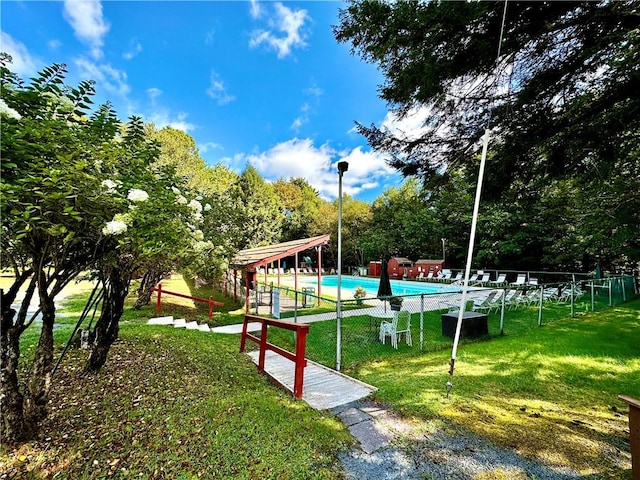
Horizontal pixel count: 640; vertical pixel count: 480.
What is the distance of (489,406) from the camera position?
3.94 metres

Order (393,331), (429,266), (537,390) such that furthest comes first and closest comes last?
(429,266) < (393,331) < (537,390)

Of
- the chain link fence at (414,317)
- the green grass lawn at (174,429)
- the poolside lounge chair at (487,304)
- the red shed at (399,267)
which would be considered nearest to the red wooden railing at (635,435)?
the green grass lawn at (174,429)

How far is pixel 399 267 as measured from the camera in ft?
87.2

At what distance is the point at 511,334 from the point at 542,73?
6.23m

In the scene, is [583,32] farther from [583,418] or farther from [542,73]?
[583,418]

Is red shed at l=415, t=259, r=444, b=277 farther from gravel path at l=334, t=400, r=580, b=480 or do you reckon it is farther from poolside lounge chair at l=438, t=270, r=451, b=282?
gravel path at l=334, t=400, r=580, b=480

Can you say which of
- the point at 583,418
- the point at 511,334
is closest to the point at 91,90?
the point at 583,418

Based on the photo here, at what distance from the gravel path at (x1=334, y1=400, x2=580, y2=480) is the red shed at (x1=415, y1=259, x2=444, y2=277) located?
22.2 meters

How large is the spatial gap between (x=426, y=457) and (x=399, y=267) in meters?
24.5

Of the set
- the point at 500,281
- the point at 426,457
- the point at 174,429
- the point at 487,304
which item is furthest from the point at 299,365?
the point at 500,281

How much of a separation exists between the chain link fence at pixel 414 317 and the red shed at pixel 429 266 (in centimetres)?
1073

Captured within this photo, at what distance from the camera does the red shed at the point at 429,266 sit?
24244 mm

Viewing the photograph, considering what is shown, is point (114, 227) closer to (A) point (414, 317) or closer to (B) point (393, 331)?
(B) point (393, 331)

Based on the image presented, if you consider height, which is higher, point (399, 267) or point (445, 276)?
point (399, 267)
